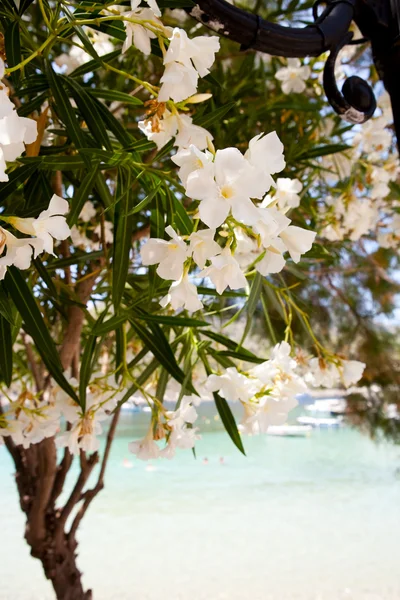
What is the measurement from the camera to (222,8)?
1.13 ft

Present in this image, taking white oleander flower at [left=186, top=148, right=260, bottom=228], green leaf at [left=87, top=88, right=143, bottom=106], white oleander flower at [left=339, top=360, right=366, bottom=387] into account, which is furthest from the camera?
white oleander flower at [left=339, top=360, right=366, bottom=387]

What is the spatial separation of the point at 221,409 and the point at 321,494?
13.6 feet

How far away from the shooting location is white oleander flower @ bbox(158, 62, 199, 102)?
326mm

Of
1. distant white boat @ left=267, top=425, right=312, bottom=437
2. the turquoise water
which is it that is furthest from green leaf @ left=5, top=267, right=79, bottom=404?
distant white boat @ left=267, top=425, right=312, bottom=437

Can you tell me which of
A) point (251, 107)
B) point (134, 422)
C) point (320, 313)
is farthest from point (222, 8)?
point (134, 422)

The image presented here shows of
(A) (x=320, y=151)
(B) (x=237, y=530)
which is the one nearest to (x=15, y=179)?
(A) (x=320, y=151)

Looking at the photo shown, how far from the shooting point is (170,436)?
0.53 m

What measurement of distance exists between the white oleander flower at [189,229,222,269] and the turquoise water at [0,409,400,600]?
9.22 ft

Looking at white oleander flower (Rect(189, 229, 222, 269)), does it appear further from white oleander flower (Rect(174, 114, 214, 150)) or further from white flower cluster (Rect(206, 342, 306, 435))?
white flower cluster (Rect(206, 342, 306, 435))

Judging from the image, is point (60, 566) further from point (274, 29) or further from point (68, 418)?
point (274, 29)

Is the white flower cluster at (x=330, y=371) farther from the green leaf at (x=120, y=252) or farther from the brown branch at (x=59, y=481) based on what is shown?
the brown branch at (x=59, y=481)

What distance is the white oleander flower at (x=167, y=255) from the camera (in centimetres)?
35

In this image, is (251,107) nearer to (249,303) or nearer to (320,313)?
(249,303)

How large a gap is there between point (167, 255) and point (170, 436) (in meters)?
0.22
